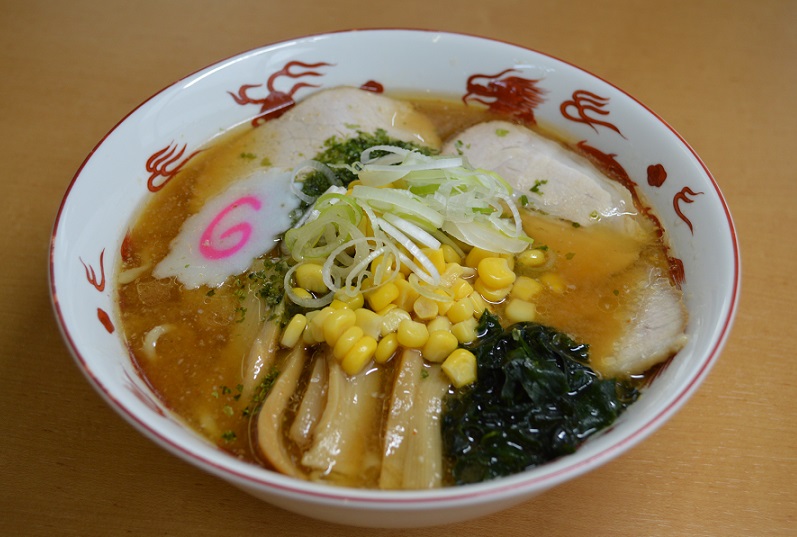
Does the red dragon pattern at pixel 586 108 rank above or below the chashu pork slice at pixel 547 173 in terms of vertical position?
above

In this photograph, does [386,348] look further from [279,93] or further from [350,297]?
[279,93]

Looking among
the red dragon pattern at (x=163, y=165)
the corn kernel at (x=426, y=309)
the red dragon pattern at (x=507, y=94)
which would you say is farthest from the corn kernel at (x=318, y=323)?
the red dragon pattern at (x=507, y=94)

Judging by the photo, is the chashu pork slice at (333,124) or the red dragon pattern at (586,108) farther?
the chashu pork slice at (333,124)

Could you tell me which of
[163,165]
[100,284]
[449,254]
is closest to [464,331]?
[449,254]

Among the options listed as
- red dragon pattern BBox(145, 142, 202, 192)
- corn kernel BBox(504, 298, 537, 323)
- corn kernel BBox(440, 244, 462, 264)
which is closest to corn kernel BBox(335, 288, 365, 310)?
corn kernel BBox(440, 244, 462, 264)

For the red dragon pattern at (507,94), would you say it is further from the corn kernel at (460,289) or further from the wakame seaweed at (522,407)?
the wakame seaweed at (522,407)

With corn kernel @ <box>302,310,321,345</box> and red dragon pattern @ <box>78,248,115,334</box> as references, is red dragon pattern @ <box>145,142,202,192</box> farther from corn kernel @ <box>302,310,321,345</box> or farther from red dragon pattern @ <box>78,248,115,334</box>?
corn kernel @ <box>302,310,321,345</box>
